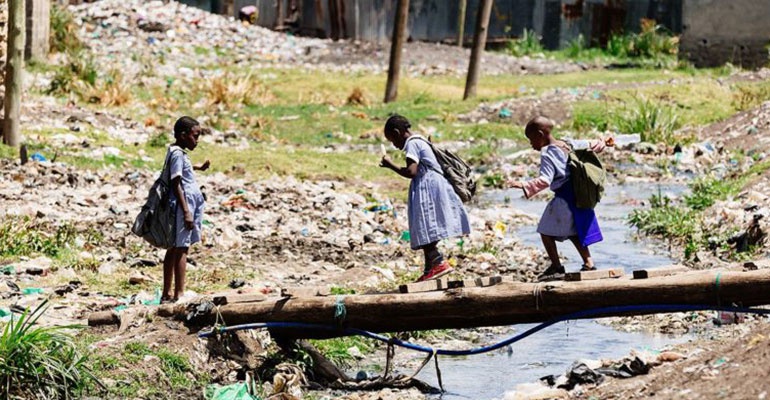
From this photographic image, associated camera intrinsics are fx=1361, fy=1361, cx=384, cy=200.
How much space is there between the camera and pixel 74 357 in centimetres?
681

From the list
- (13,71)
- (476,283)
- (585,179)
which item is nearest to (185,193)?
(476,283)

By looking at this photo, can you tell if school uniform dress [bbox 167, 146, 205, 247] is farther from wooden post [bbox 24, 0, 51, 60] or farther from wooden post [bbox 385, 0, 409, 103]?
wooden post [bbox 385, 0, 409, 103]

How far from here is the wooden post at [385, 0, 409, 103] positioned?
867 inches

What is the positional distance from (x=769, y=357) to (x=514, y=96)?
17318 millimetres

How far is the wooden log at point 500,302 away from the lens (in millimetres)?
6770

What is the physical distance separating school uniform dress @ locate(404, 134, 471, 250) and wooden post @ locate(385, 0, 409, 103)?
44.4ft

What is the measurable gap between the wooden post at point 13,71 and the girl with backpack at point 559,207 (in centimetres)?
726

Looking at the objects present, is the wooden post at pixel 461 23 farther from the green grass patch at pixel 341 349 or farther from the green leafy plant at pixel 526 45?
the green grass patch at pixel 341 349

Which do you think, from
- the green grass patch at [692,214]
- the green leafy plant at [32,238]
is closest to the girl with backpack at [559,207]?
the green grass patch at [692,214]

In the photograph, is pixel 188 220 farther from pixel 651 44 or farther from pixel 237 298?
pixel 651 44

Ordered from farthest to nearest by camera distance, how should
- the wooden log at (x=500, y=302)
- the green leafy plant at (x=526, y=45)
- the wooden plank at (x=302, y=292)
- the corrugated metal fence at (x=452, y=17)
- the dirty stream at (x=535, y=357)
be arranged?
the corrugated metal fence at (x=452, y=17), the green leafy plant at (x=526, y=45), the dirty stream at (x=535, y=357), the wooden plank at (x=302, y=292), the wooden log at (x=500, y=302)

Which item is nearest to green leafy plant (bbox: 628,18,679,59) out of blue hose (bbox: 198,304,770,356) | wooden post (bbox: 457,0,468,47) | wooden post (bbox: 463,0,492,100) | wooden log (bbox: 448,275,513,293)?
wooden post (bbox: 457,0,468,47)

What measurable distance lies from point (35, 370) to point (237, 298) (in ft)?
4.80

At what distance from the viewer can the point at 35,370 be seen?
6.48 m
